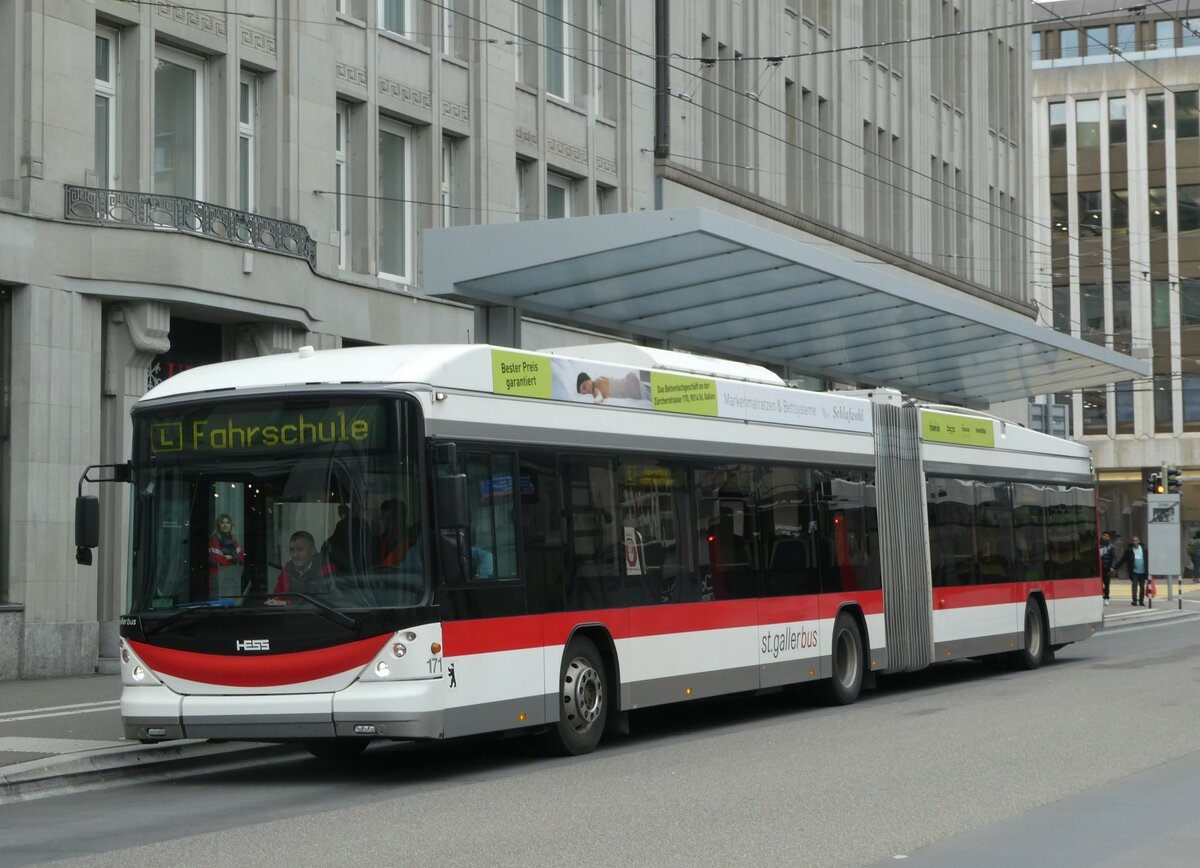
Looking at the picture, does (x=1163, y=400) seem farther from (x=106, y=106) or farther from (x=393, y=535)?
(x=393, y=535)

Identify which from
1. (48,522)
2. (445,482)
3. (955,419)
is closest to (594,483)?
(445,482)

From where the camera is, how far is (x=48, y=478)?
852 inches

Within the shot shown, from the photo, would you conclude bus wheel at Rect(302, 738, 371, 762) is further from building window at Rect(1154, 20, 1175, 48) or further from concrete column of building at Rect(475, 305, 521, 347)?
building window at Rect(1154, 20, 1175, 48)

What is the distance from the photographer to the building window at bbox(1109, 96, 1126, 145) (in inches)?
3007

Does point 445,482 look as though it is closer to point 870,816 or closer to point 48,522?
point 870,816

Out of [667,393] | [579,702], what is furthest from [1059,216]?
[579,702]

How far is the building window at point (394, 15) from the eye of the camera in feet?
91.0

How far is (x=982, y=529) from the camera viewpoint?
21.2m

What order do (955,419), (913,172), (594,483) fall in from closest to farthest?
(594,483)
(955,419)
(913,172)

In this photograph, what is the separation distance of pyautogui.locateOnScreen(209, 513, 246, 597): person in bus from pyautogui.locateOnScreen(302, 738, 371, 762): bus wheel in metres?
1.55

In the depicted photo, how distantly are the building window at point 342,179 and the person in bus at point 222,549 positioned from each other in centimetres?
1515

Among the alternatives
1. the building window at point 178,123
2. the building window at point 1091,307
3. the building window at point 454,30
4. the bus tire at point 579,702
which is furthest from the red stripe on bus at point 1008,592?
the building window at point 1091,307

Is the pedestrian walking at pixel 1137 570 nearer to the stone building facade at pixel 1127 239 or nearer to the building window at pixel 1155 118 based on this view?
the stone building facade at pixel 1127 239

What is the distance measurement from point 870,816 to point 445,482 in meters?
3.53
